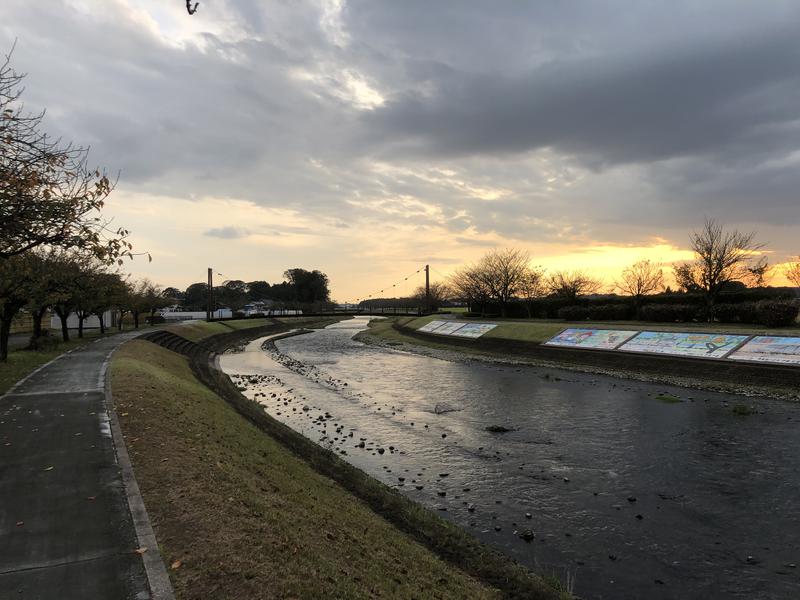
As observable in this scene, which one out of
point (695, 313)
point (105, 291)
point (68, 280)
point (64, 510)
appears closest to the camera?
point (64, 510)

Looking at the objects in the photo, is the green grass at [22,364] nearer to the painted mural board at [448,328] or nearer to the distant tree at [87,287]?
the distant tree at [87,287]

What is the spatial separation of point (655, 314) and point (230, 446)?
4043 cm

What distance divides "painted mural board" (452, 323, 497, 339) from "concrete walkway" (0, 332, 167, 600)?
40577mm

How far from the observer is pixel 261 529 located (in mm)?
7293

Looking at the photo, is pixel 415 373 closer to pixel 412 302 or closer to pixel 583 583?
pixel 583 583

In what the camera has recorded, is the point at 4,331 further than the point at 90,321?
No

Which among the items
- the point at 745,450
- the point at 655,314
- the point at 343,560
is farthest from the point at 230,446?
the point at 655,314

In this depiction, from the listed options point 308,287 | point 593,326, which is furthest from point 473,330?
point 308,287

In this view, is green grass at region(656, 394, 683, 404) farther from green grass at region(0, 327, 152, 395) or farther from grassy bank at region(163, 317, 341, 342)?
grassy bank at region(163, 317, 341, 342)

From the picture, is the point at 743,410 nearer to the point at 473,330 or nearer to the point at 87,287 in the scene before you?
the point at 473,330

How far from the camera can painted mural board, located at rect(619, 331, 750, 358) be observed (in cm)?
2739

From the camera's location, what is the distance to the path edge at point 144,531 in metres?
5.51

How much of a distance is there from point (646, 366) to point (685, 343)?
119 inches

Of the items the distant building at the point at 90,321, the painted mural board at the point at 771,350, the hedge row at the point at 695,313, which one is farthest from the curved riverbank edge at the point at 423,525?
the distant building at the point at 90,321
